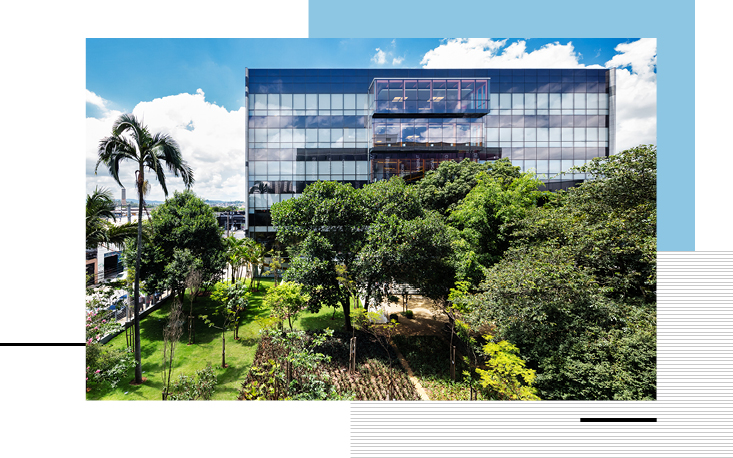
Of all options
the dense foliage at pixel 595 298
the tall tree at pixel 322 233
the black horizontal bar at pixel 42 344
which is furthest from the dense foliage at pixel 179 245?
the dense foliage at pixel 595 298

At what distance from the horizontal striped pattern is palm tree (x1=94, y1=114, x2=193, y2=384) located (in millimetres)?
6235

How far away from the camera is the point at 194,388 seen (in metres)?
5.39

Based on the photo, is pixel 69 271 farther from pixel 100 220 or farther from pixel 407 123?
pixel 407 123

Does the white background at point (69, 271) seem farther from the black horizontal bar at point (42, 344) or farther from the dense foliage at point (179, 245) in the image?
the dense foliage at point (179, 245)

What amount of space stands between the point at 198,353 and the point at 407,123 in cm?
1434

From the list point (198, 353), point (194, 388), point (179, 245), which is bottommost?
point (198, 353)

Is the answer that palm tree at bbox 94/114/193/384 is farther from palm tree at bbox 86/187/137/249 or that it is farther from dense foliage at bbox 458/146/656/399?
dense foliage at bbox 458/146/656/399

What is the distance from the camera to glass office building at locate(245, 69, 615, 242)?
1478cm

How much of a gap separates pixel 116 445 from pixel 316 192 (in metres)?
6.61

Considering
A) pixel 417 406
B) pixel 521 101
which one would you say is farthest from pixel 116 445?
pixel 521 101

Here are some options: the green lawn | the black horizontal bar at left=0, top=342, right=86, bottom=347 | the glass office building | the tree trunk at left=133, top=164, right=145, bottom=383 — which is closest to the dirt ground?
the green lawn

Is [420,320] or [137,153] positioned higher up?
[137,153]

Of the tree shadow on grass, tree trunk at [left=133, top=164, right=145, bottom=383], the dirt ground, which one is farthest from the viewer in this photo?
the dirt ground

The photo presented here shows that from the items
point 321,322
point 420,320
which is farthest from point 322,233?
point 420,320
